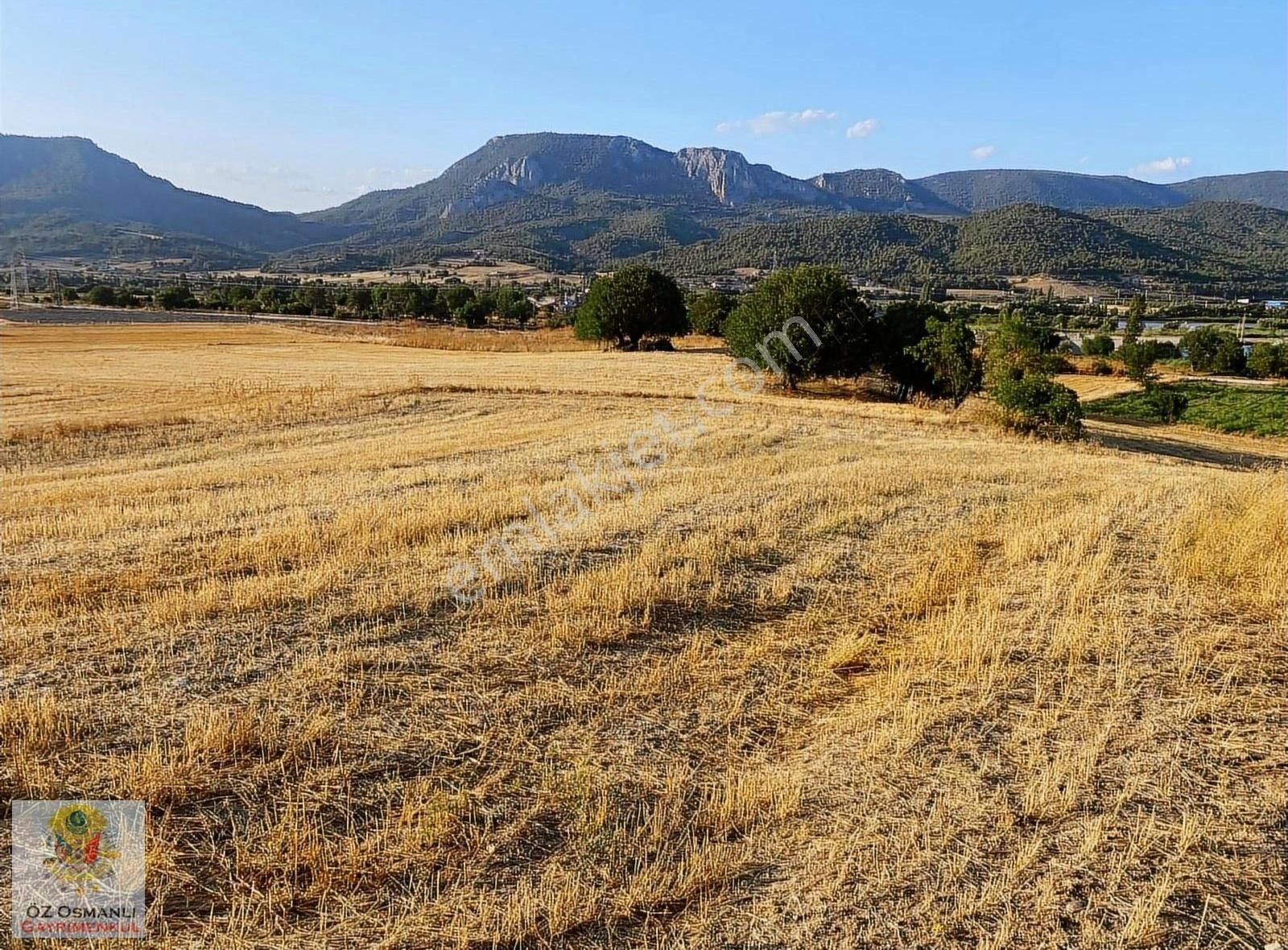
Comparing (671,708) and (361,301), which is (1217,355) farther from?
(361,301)

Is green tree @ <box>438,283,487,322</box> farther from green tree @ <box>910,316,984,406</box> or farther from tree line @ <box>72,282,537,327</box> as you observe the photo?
green tree @ <box>910,316,984,406</box>

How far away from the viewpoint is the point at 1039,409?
24938mm

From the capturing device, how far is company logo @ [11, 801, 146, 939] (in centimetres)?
390

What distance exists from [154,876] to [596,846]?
246 centimetres

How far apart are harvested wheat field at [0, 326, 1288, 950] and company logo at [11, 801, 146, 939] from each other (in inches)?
5.4

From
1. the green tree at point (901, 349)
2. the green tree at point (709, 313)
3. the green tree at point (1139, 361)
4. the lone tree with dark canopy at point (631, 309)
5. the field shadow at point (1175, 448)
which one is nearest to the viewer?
the field shadow at point (1175, 448)

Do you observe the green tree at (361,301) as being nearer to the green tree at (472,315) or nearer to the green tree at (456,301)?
the green tree at (456,301)

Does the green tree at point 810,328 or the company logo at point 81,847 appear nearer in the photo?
the company logo at point 81,847

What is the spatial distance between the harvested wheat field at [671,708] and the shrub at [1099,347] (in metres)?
70.1

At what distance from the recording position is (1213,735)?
571cm

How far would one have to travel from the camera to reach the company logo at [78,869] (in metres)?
3.90

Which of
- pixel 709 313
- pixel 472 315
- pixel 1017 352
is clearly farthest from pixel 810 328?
pixel 472 315

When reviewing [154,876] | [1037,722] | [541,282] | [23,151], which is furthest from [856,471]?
[23,151]

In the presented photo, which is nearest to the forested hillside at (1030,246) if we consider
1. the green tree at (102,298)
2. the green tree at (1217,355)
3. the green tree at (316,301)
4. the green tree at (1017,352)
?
the green tree at (1217,355)
